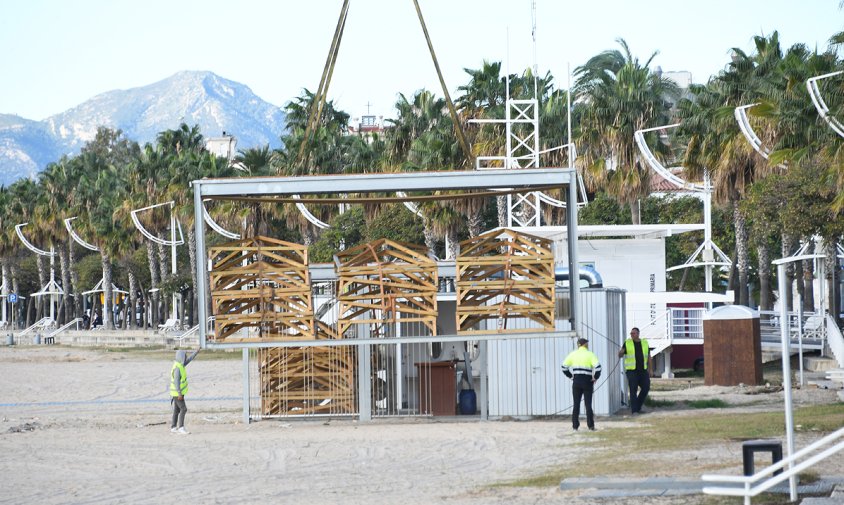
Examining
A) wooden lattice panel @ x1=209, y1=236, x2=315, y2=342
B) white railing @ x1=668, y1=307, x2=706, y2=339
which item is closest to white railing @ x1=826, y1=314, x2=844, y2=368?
white railing @ x1=668, y1=307, x2=706, y2=339

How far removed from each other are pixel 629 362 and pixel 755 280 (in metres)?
46.4

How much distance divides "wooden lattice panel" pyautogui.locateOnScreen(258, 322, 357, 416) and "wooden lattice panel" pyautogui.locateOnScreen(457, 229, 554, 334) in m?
5.19

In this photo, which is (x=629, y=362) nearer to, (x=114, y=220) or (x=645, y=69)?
(x=645, y=69)

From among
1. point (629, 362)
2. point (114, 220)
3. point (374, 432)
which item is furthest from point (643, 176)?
point (114, 220)

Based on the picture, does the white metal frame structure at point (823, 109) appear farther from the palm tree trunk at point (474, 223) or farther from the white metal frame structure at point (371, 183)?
the palm tree trunk at point (474, 223)

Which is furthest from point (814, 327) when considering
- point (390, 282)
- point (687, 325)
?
point (390, 282)

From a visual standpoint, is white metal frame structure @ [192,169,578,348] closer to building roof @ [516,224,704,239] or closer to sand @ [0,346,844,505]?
sand @ [0,346,844,505]

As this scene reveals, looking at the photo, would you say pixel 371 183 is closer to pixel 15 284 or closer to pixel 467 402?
pixel 467 402

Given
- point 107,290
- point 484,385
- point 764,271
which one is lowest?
point 484,385

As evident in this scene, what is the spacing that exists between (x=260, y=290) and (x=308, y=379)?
575cm

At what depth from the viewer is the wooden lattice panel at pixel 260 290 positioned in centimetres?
1708

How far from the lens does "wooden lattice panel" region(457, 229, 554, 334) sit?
662 inches

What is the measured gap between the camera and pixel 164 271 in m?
70.4

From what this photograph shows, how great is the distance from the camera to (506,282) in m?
16.9
